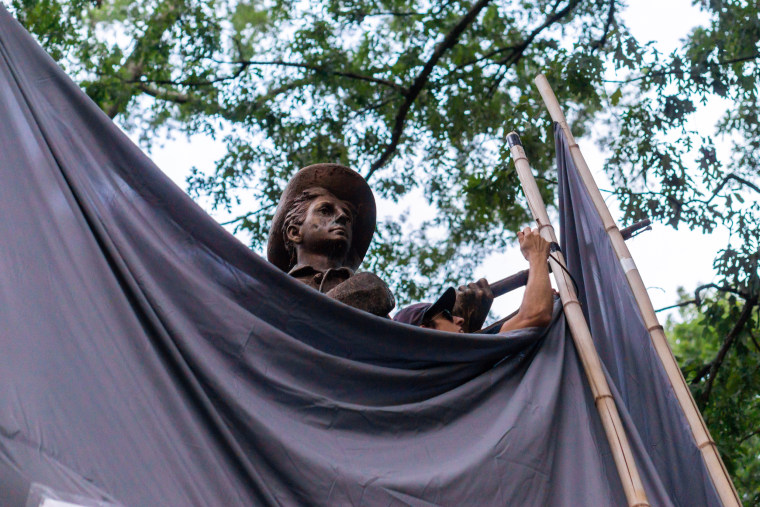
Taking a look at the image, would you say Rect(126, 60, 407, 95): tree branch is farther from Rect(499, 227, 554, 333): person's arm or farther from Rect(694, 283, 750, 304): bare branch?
Rect(499, 227, 554, 333): person's arm

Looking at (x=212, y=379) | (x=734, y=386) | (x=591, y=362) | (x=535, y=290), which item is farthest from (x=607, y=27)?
(x=212, y=379)

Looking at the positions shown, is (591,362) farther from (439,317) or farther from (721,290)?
(721,290)

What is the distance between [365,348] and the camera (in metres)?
4.48

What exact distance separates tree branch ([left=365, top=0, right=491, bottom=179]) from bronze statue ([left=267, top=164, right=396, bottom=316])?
6518 millimetres

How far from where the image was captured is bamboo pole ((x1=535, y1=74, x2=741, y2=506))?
447 centimetres

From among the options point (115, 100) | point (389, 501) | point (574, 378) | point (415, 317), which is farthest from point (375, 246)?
point (389, 501)

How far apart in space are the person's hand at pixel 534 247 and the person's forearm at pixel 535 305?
0.34 feet

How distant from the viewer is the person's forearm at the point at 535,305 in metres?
5.11

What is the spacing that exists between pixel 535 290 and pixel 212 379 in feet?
6.25

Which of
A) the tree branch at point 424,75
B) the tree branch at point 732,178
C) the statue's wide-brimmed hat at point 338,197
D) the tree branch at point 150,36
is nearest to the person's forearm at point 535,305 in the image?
the statue's wide-brimmed hat at point 338,197

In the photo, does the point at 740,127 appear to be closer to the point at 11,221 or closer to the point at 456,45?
the point at 456,45

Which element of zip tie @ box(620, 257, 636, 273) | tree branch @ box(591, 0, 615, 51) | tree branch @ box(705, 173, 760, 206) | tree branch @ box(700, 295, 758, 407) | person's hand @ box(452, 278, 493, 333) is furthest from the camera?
tree branch @ box(591, 0, 615, 51)

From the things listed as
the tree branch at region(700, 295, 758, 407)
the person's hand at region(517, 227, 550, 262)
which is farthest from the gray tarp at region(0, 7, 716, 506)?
the tree branch at region(700, 295, 758, 407)

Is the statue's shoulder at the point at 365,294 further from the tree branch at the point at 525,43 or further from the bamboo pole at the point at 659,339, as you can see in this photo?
the tree branch at the point at 525,43
